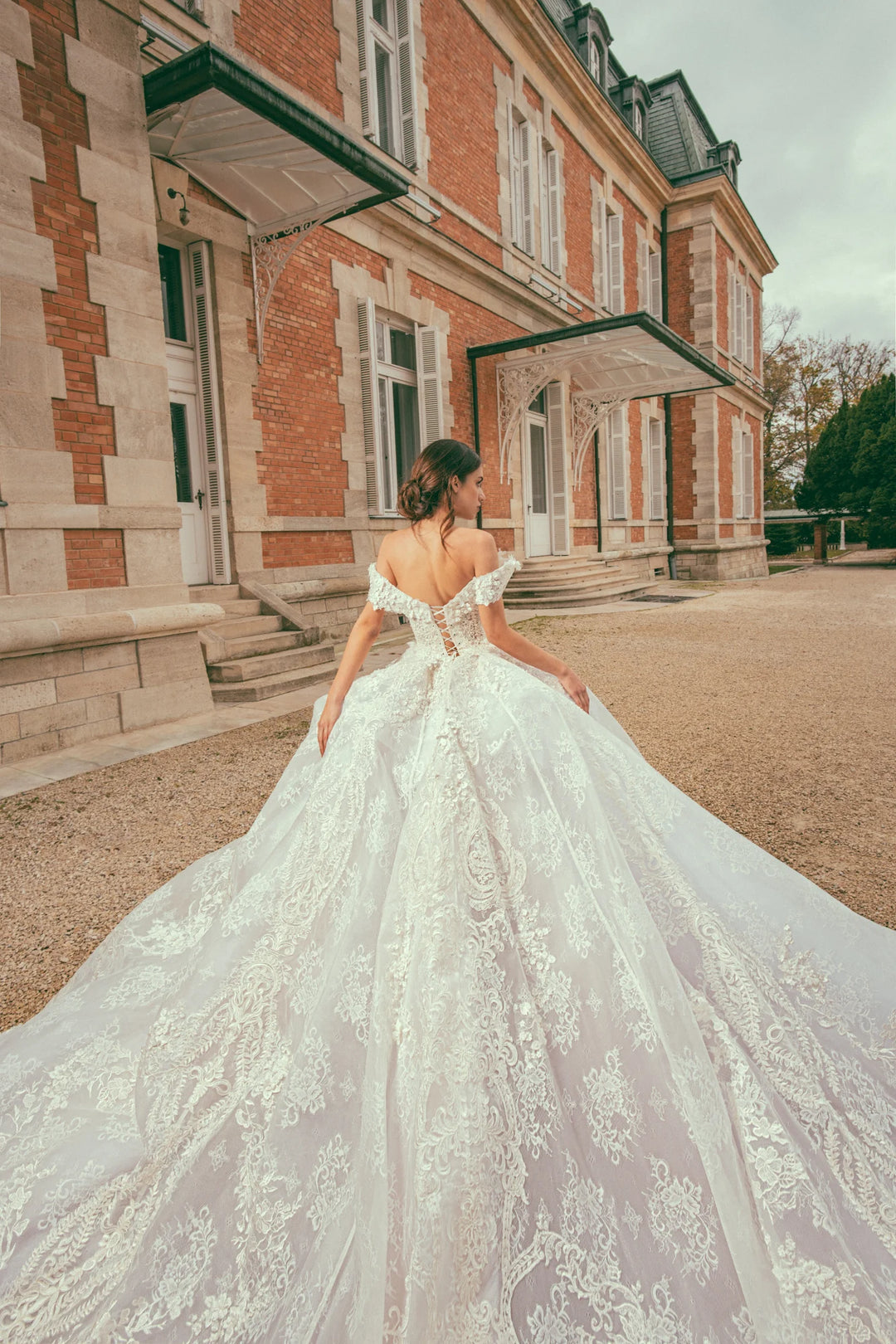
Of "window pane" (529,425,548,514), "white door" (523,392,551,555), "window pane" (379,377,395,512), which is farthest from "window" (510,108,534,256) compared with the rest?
"window pane" (379,377,395,512)

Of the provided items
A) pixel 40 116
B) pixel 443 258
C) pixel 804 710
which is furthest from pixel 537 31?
pixel 804 710

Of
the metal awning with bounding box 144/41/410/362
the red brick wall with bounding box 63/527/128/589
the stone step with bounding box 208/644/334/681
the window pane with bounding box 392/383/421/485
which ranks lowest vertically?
the stone step with bounding box 208/644/334/681

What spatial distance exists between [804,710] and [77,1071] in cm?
550

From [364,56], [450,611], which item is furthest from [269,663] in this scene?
[364,56]

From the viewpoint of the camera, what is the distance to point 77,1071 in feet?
6.28

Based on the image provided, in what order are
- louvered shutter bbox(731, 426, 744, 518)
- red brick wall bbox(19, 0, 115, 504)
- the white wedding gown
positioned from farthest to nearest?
louvered shutter bbox(731, 426, 744, 518), red brick wall bbox(19, 0, 115, 504), the white wedding gown

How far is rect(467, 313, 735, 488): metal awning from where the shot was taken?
Result: 39.9 ft

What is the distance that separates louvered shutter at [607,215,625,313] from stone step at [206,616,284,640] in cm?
1317

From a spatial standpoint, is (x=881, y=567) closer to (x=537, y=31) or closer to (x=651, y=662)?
(x=537, y=31)

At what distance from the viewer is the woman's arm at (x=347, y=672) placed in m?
2.39

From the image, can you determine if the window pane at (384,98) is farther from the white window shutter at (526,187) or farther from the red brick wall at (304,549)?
the red brick wall at (304,549)

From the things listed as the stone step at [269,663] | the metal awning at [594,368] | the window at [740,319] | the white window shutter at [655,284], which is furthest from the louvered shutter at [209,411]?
the window at [740,319]

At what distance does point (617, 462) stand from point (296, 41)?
10.9 m

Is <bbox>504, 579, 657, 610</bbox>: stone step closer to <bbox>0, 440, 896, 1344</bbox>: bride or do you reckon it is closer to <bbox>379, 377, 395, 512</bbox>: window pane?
<bbox>379, 377, 395, 512</bbox>: window pane
